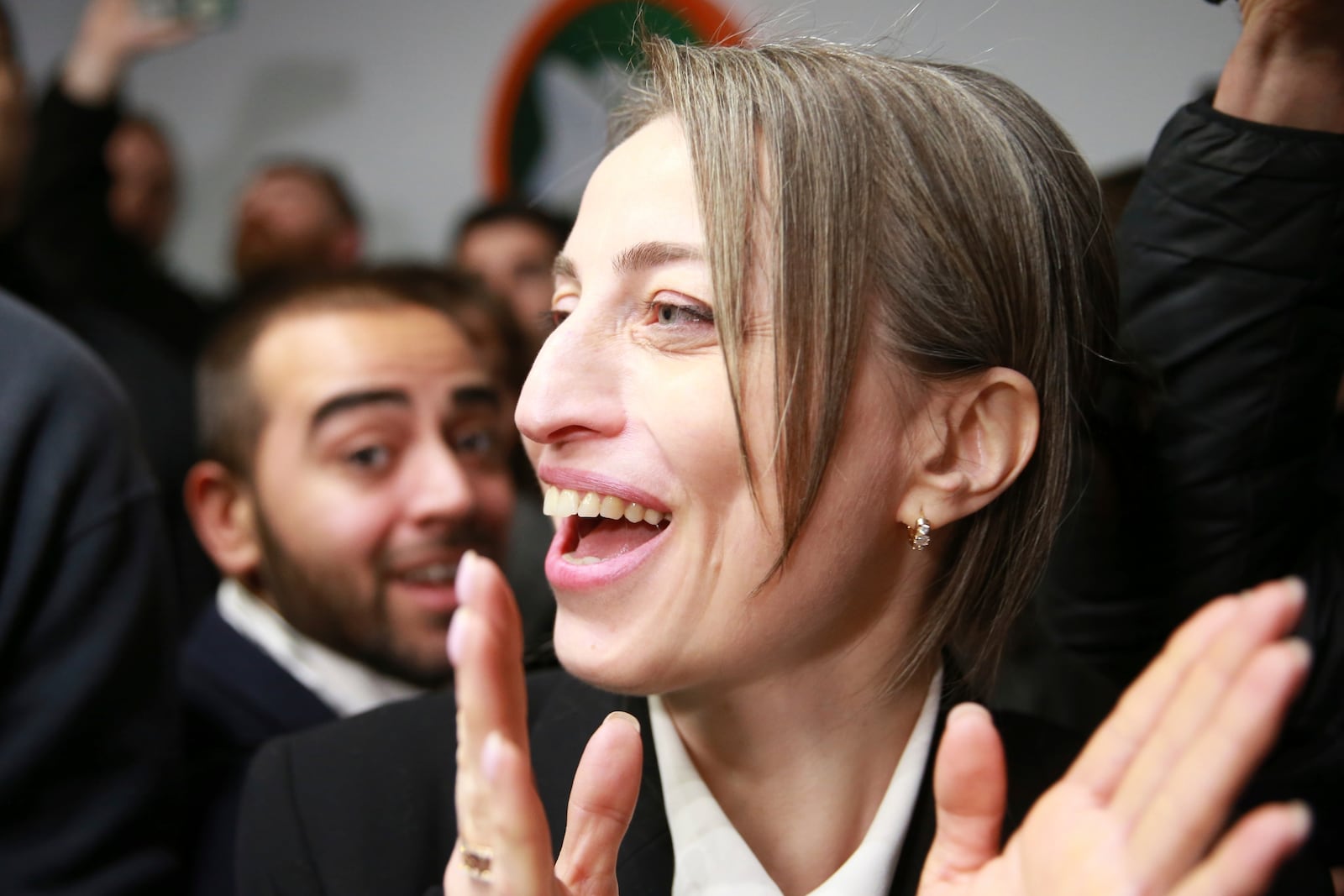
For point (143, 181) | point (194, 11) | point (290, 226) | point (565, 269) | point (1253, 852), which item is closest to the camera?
point (1253, 852)

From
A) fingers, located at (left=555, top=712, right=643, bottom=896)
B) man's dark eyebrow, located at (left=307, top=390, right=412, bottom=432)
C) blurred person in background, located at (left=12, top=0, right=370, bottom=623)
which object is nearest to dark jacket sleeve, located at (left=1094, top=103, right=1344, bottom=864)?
fingers, located at (left=555, top=712, right=643, bottom=896)

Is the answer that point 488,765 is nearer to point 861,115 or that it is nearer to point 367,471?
point 861,115

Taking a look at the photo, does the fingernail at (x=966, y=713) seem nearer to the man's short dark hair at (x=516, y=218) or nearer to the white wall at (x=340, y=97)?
the man's short dark hair at (x=516, y=218)

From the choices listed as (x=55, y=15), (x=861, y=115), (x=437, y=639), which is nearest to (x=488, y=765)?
(x=861, y=115)

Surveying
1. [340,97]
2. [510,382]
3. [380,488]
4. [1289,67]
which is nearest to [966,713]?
[1289,67]

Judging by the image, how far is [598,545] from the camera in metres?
0.82

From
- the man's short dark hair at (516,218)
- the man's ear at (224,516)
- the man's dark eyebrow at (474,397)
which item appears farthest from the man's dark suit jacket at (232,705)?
the man's short dark hair at (516,218)

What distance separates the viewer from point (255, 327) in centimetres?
145

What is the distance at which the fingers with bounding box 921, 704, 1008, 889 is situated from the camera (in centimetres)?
61

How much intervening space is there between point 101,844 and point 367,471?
47 centimetres

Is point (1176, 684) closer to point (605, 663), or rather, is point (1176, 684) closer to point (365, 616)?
point (605, 663)

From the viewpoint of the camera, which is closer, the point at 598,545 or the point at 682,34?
the point at 598,545

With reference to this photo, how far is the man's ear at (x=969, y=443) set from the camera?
0.83 metres

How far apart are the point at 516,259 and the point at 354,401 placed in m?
0.98
